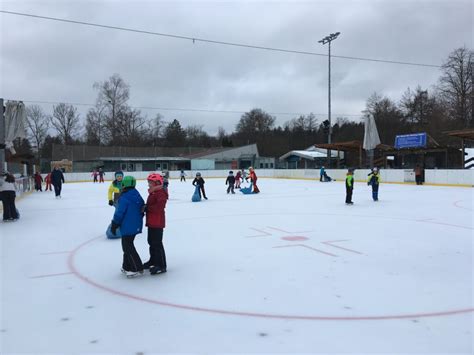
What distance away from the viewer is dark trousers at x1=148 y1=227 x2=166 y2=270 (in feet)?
16.1

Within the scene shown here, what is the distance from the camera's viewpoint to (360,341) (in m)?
3.06

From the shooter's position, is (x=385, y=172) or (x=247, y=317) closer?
(x=247, y=317)

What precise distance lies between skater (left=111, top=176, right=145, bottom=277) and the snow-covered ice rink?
0.70 ft

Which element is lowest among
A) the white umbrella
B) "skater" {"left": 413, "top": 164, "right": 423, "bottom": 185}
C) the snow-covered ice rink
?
the snow-covered ice rink

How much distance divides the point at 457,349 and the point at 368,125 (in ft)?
77.9

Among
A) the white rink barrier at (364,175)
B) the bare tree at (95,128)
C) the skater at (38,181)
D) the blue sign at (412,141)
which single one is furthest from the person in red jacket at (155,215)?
the bare tree at (95,128)

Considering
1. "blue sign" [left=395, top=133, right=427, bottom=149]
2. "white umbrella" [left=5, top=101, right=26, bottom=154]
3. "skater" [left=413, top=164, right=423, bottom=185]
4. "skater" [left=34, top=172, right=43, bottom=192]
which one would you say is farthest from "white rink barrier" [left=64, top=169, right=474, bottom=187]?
"white umbrella" [left=5, top=101, right=26, bottom=154]

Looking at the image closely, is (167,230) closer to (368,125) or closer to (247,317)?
(247,317)

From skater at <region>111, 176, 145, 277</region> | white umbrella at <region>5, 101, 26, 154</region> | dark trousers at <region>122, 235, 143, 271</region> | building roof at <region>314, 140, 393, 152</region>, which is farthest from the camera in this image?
building roof at <region>314, 140, 393, 152</region>

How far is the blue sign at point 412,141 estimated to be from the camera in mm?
29645

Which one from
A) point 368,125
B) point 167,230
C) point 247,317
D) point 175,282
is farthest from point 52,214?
point 368,125

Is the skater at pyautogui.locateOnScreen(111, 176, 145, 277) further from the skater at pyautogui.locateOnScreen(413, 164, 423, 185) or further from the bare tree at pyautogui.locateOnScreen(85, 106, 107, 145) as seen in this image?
the bare tree at pyautogui.locateOnScreen(85, 106, 107, 145)

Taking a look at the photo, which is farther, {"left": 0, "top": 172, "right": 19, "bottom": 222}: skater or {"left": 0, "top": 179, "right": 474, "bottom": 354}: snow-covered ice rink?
{"left": 0, "top": 172, "right": 19, "bottom": 222}: skater

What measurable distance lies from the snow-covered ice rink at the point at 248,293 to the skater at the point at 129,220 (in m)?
0.21
